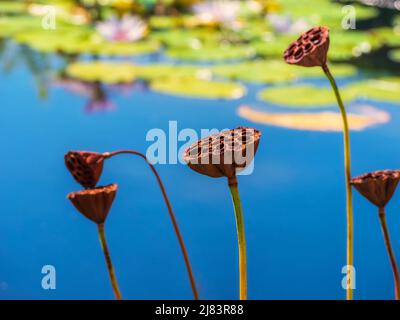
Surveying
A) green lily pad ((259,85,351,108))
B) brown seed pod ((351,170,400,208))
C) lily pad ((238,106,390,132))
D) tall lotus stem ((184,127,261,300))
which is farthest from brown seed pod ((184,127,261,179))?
green lily pad ((259,85,351,108))

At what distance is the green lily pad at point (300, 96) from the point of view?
1.80 metres

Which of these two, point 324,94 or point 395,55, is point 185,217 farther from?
point 395,55

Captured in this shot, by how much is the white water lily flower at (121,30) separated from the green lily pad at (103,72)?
0.18 meters

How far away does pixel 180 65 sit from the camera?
2.09 meters

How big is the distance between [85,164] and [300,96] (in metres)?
1.33

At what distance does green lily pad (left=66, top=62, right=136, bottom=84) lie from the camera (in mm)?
1997

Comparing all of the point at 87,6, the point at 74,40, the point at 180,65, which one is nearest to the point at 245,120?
the point at 180,65

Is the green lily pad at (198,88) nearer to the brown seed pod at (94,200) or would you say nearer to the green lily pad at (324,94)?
the green lily pad at (324,94)

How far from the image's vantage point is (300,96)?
1.85 meters

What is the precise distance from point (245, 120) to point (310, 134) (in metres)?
0.15

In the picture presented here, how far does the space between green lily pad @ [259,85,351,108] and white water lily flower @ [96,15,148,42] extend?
571 mm

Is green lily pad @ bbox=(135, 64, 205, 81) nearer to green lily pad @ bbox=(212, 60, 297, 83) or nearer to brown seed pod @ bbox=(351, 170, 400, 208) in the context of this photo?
green lily pad @ bbox=(212, 60, 297, 83)

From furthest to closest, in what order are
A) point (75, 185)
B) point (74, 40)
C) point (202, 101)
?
point (74, 40)
point (202, 101)
point (75, 185)
